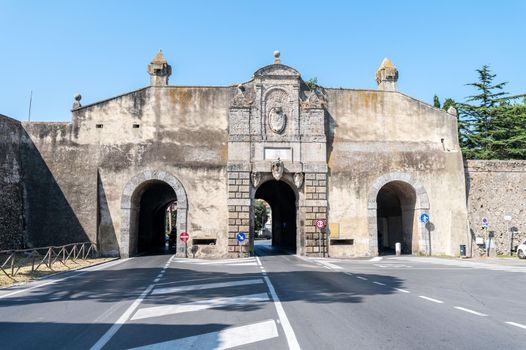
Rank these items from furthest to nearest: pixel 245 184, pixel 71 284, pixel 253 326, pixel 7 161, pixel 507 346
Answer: pixel 245 184
pixel 7 161
pixel 71 284
pixel 253 326
pixel 507 346

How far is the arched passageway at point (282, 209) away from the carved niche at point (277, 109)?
5.26 m

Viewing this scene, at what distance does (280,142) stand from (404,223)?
8.85 m

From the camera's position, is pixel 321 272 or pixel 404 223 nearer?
pixel 321 272

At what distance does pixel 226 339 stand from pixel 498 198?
23732 mm

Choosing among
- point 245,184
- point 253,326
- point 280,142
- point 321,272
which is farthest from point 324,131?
point 253,326

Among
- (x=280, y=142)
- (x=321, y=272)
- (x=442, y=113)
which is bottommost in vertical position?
(x=321, y=272)

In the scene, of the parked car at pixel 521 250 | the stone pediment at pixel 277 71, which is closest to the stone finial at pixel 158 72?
the stone pediment at pixel 277 71

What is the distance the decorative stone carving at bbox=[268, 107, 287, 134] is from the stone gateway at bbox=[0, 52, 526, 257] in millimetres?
57

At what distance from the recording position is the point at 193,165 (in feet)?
75.8

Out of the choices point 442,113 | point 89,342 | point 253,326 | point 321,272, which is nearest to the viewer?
point 89,342

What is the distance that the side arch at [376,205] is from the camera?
77.4 ft

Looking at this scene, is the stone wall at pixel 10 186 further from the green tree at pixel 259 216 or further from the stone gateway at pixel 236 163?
the green tree at pixel 259 216

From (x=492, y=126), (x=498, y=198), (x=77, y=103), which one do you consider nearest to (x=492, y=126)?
(x=492, y=126)

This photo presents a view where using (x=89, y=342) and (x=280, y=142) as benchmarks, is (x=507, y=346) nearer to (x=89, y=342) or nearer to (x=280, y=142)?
(x=89, y=342)
